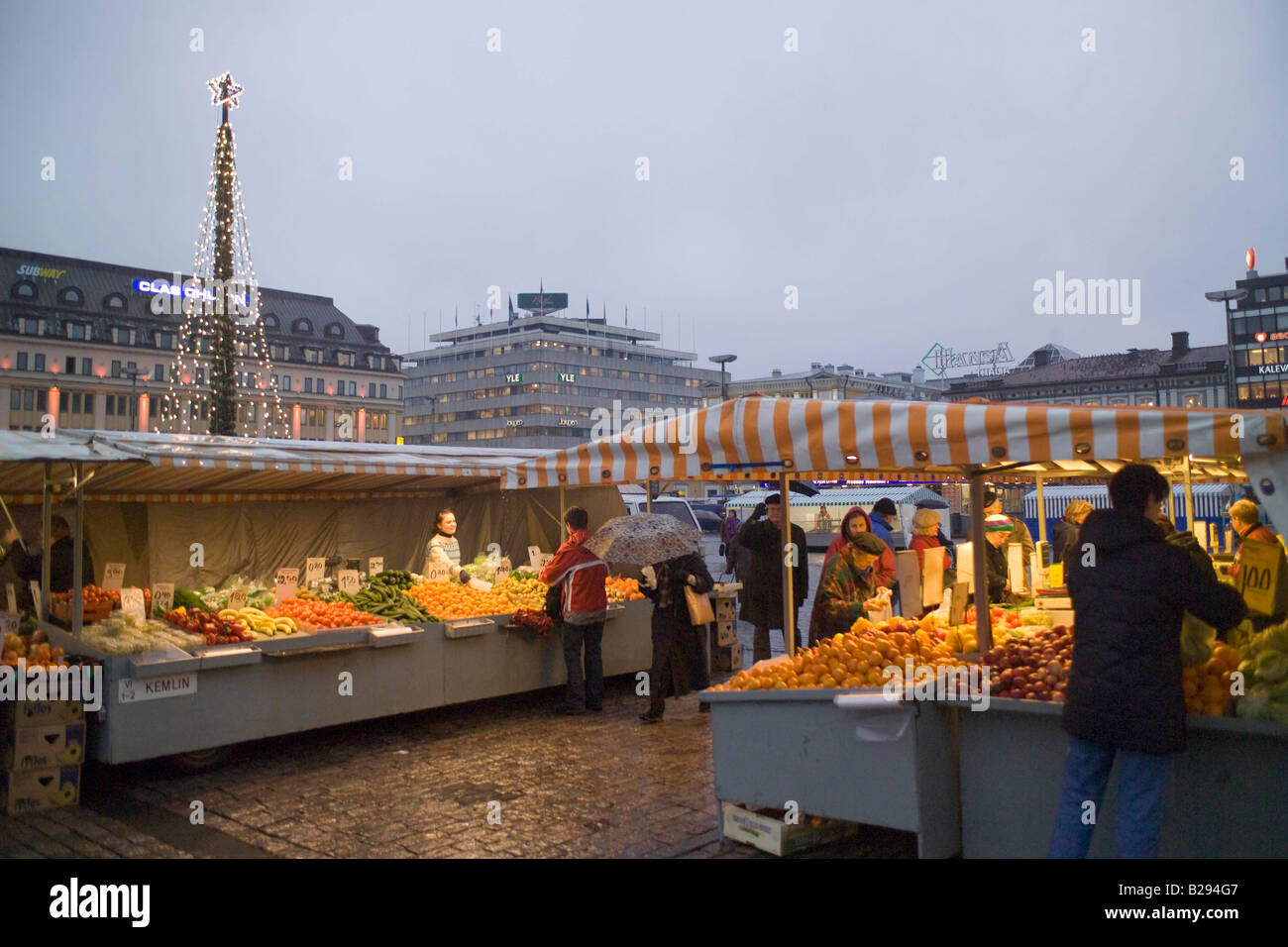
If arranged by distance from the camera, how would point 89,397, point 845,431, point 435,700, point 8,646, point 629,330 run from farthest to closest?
point 629,330
point 89,397
point 435,700
point 8,646
point 845,431

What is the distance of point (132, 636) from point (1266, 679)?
7.24 meters

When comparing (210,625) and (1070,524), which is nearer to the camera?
(210,625)

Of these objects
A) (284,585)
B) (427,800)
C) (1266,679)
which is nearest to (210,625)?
(284,585)

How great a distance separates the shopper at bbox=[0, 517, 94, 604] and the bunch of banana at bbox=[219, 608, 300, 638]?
1.78 m

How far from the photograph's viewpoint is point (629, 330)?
139m

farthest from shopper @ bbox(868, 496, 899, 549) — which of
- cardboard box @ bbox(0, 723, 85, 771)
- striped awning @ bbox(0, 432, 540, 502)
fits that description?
cardboard box @ bbox(0, 723, 85, 771)

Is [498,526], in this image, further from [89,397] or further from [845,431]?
[89,397]

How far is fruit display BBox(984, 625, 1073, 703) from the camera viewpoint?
4578 millimetres

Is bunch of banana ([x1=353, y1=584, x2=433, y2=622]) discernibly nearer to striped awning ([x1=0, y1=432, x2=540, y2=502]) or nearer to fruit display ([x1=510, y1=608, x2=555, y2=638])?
fruit display ([x1=510, y1=608, x2=555, y2=638])

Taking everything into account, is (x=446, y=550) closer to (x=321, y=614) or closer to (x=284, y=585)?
(x=284, y=585)

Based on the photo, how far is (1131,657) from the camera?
12.8 feet
